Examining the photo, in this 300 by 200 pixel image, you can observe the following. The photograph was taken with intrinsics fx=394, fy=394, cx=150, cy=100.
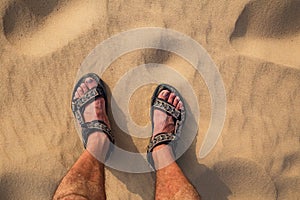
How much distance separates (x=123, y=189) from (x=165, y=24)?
3.80 ft

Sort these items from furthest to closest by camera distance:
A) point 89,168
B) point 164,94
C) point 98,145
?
1. point 164,94
2. point 98,145
3. point 89,168

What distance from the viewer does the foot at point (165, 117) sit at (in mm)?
2688

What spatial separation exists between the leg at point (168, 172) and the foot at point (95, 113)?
13.2 inches

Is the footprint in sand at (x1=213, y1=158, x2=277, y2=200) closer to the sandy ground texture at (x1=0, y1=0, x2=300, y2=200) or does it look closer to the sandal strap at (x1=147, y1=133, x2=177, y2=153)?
the sandy ground texture at (x1=0, y1=0, x2=300, y2=200)

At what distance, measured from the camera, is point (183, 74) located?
2.72m

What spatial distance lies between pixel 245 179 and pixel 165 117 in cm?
68

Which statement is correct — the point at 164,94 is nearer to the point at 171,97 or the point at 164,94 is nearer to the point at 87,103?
the point at 171,97

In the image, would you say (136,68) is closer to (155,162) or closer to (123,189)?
(155,162)

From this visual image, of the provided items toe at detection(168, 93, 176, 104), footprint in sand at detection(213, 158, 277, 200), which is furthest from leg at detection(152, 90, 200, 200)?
footprint in sand at detection(213, 158, 277, 200)

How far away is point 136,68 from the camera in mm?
2713

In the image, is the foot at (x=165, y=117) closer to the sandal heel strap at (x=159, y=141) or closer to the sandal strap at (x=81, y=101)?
the sandal heel strap at (x=159, y=141)

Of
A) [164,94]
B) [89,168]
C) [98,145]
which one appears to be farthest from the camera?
[164,94]

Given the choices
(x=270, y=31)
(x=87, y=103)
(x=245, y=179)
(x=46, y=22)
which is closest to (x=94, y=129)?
(x=87, y=103)

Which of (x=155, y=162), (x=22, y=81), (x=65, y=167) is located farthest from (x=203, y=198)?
(x=22, y=81)
